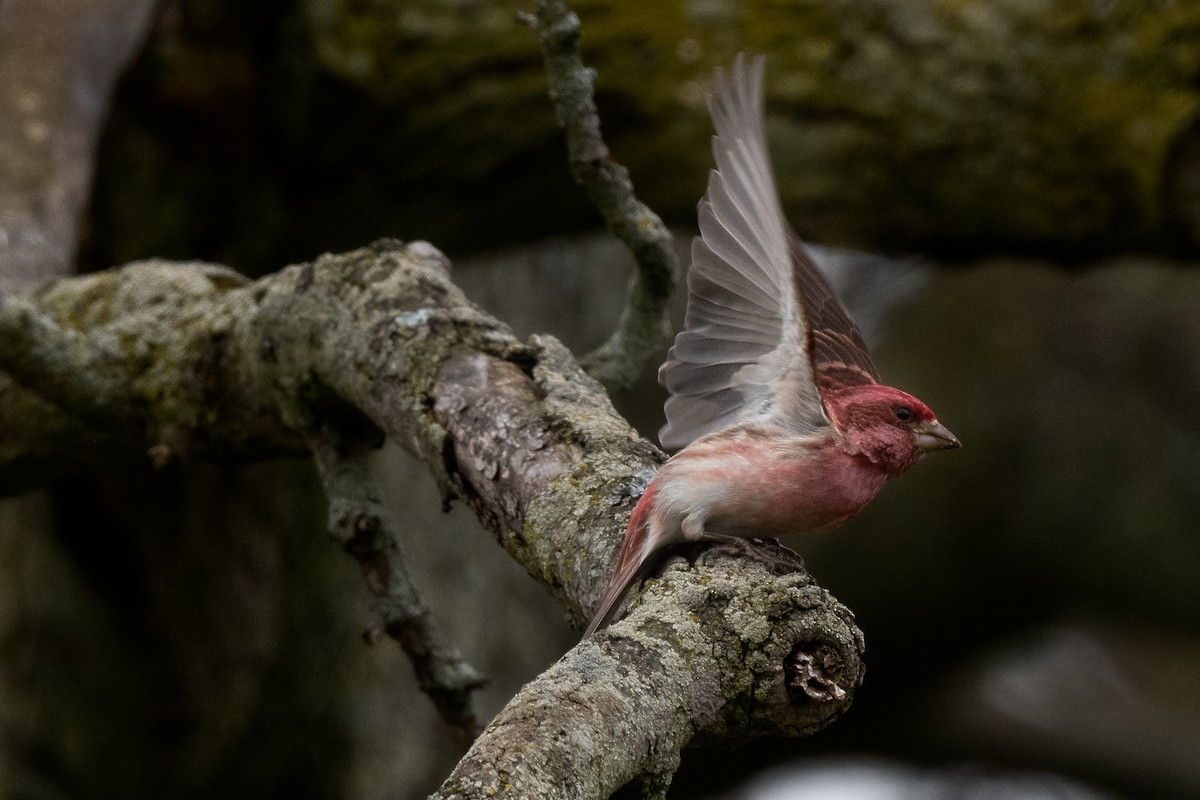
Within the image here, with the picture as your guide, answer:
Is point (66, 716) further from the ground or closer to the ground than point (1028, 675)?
closer to the ground

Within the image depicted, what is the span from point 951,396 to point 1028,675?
1.31 m

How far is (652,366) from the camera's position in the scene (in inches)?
215

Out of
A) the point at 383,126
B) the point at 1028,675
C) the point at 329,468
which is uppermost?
the point at 383,126

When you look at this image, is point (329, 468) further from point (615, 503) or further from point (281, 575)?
point (281, 575)

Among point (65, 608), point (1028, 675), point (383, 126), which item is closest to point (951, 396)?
point (1028, 675)

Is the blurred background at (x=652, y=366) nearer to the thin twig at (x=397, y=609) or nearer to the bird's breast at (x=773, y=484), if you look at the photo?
the thin twig at (x=397, y=609)

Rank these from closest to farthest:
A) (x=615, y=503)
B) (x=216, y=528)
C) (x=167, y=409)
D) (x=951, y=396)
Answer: (x=615, y=503)
(x=167, y=409)
(x=216, y=528)
(x=951, y=396)

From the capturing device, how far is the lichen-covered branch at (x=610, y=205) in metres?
2.71

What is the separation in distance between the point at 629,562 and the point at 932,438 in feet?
3.25

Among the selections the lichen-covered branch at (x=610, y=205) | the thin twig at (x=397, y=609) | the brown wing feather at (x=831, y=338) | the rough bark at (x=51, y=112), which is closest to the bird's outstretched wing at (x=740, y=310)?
the brown wing feather at (x=831, y=338)

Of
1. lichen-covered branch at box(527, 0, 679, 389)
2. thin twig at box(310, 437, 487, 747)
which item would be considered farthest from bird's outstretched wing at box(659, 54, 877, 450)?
thin twig at box(310, 437, 487, 747)

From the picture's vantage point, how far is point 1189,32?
12.8ft

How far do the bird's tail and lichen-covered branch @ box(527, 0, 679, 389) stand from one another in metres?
0.93

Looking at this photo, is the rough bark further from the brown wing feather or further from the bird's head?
the bird's head
